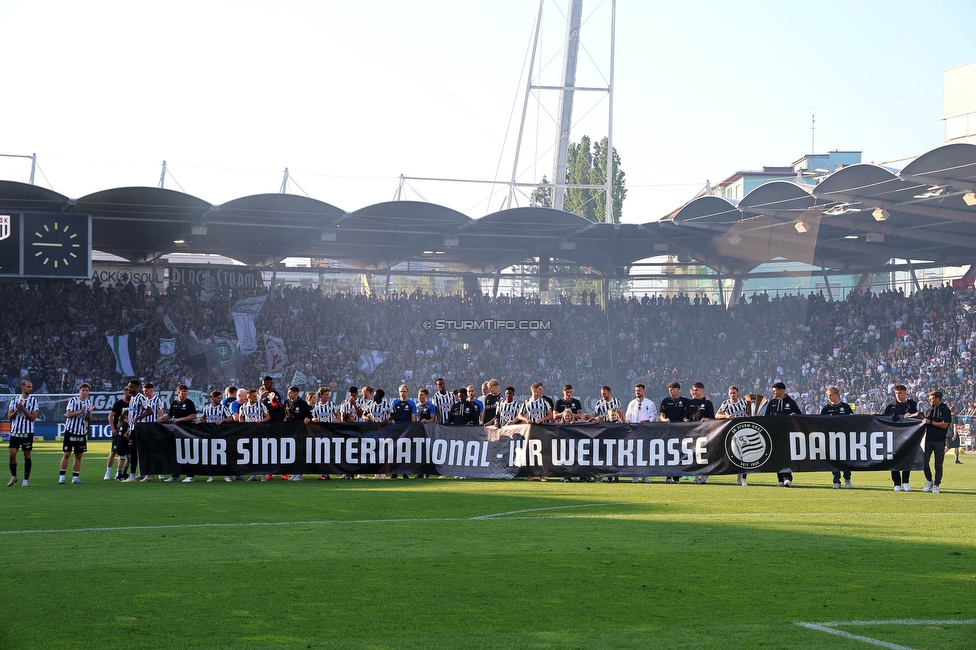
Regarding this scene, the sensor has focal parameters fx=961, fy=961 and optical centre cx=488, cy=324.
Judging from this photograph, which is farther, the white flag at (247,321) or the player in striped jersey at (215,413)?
the white flag at (247,321)

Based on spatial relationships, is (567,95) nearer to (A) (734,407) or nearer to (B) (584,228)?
(B) (584,228)

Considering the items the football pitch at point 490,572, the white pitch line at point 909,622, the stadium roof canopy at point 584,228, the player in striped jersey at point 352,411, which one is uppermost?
the stadium roof canopy at point 584,228

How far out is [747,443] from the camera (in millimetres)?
16484

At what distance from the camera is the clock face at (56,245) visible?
33031 millimetres

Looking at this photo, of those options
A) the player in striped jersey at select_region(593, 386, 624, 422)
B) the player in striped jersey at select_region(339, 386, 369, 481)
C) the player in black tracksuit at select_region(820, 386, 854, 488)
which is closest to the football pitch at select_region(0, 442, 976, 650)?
the player in black tracksuit at select_region(820, 386, 854, 488)

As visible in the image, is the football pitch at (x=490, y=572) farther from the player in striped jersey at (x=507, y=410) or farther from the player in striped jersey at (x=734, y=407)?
the player in striped jersey at (x=507, y=410)

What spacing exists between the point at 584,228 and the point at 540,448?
909 inches

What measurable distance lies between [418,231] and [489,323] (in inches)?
259

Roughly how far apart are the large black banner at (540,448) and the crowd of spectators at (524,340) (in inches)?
772

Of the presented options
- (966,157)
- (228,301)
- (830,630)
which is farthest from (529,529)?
(228,301)

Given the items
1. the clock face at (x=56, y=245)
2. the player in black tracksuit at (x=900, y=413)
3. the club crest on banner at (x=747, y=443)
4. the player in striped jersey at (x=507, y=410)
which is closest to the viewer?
the player in black tracksuit at (x=900, y=413)

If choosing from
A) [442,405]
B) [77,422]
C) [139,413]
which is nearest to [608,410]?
[442,405]

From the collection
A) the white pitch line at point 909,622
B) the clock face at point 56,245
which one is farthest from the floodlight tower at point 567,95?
the white pitch line at point 909,622

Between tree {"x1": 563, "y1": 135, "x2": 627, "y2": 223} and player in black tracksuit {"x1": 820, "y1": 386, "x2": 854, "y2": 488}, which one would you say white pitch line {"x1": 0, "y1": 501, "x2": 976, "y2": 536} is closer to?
player in black tracksuit {"x1": 820, "y1": 386, "x2": 854, "y2": 488}
